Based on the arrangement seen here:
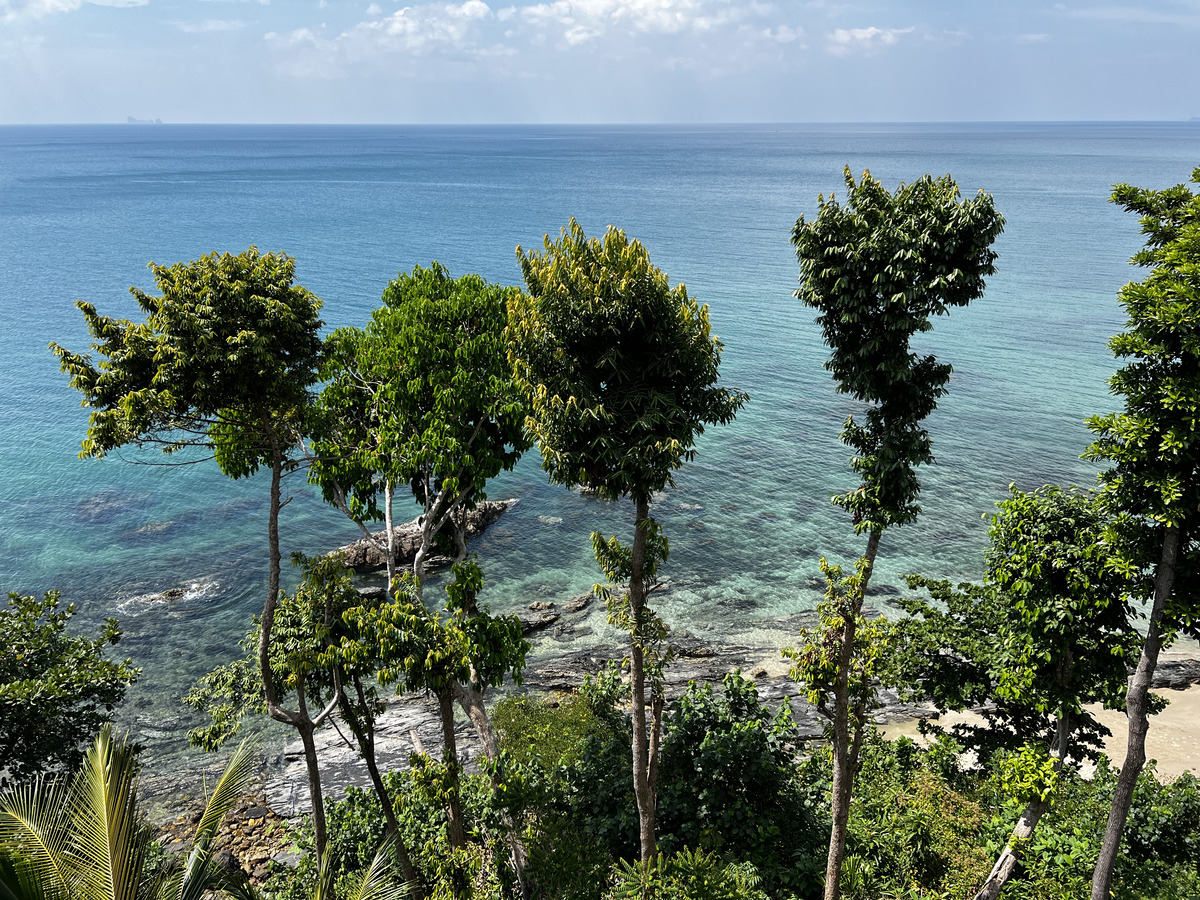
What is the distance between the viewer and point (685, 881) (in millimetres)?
15109

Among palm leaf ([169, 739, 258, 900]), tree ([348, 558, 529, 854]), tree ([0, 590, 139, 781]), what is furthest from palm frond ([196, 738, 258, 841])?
tree ([0, 590, 139, 781])

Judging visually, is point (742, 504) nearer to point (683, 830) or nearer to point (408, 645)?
point (683, 830)

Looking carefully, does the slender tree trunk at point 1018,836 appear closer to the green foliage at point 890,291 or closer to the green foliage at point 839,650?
the green foliage at point 839,650

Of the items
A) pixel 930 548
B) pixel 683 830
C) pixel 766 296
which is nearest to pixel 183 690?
pixel 683 830

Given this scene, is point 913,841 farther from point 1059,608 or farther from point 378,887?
point 378,887

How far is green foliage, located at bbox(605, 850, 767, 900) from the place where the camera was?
572 inches

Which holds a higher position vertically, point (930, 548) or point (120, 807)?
point (120, 807)

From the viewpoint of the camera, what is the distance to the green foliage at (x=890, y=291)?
12828 millimetres

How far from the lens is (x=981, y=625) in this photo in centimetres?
1967

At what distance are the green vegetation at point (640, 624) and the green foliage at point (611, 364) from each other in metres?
0.07

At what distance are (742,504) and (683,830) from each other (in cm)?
2783

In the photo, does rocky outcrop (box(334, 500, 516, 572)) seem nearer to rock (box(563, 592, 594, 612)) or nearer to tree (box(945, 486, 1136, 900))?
rock (box(563, 592, 594, 612))

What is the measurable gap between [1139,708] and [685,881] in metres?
8.70

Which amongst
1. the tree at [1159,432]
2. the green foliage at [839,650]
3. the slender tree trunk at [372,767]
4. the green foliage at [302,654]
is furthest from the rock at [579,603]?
the tree at [1159,432]
